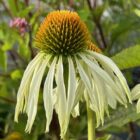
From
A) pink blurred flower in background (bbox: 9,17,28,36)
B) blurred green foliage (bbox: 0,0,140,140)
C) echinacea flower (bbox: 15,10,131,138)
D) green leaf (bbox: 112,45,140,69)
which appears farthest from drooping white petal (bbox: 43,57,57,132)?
pink blurred flower in background (bbox: 9,17,28,36)

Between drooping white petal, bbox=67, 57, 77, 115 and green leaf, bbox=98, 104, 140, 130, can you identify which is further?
green leaf, bbox=98, 104, 140, 130

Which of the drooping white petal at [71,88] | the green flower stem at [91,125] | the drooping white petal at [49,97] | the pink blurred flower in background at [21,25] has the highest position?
the drooping white petal at [71,88]

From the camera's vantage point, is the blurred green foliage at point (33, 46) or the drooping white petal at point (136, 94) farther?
the blurred green foliage at point (33, 46)

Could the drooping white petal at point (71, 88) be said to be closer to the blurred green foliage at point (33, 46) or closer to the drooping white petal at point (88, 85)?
the drooping white petal at point (88, 85)

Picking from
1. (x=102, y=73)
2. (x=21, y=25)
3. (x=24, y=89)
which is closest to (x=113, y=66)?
(x=102, y=73)

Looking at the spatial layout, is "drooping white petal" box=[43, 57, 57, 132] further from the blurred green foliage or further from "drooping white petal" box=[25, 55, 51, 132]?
the blurred green foliage

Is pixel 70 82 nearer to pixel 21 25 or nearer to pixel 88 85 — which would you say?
pixel 88 85

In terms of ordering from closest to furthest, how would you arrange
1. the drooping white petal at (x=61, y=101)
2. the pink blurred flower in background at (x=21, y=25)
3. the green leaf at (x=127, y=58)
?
the drooping white petal at (x=61, y=101) < the green leaf at (x=127, y=58) < the pink blurred flower in background at (x=21, y=25)

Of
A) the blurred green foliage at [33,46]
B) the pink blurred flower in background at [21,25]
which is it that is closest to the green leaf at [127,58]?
the blurred green foliage at [33,46]
